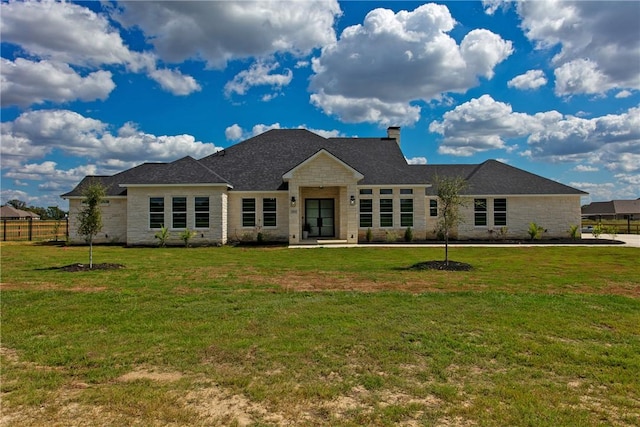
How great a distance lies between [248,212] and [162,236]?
5129mm

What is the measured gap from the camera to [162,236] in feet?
73.9

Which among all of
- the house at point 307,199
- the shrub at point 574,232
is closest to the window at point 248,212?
the house at point 307,199

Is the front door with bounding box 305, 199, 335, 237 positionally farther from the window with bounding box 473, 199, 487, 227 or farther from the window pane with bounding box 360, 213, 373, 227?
the window with bounding box 473, 199, 487, 227

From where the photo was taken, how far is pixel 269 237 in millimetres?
24266

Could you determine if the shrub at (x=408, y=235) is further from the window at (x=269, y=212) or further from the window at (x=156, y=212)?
the window at (x=156, y=212)

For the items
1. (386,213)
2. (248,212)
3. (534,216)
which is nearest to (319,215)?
(386,213)

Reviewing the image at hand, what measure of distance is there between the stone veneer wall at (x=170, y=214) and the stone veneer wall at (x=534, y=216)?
15197 mm

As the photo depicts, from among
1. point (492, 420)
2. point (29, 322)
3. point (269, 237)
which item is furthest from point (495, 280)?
point (269, 237)

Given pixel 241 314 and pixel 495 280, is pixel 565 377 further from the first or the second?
pixel 495 280

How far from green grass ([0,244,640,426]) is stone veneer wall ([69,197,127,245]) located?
14.7 m

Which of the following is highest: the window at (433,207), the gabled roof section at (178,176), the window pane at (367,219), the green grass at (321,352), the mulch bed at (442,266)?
the gabled roof section at (178,176)

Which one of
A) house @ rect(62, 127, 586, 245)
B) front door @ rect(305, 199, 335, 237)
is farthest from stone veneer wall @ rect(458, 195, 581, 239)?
front door @ rect(305, 199, 335, 237)

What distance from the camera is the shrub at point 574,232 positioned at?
999 inches

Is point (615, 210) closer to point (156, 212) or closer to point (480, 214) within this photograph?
point (480, 214)
